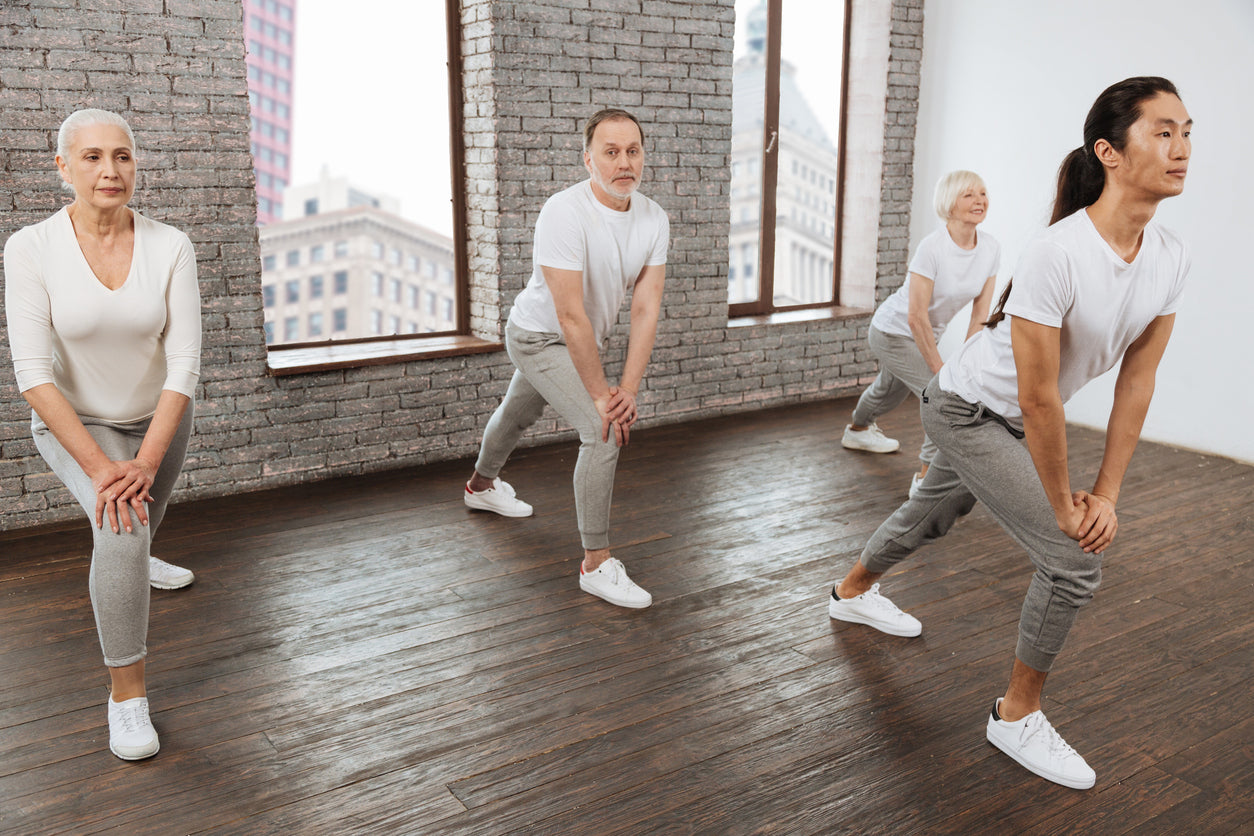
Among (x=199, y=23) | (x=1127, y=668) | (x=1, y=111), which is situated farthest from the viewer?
(x=199, y=23)

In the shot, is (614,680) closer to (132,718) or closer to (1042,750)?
(1042,750)

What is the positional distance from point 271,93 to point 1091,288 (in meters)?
3.30

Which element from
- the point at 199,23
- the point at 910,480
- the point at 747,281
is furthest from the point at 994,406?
the point at 747,281

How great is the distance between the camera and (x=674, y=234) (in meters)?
4.78

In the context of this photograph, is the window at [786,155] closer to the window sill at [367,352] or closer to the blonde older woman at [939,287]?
the blonde older woman at [939,287]

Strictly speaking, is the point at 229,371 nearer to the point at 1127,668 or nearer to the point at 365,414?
the point at 365,414

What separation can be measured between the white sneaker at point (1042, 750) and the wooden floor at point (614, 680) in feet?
→ 0.11

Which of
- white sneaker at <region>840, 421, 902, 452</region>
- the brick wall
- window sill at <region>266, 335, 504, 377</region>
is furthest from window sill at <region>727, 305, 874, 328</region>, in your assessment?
window sill at <region>266, 335, 504, 377</region>

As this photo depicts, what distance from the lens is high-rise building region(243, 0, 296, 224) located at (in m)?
3.96

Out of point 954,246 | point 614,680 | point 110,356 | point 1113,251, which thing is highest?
point 1113,251

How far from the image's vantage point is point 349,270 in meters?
4.30

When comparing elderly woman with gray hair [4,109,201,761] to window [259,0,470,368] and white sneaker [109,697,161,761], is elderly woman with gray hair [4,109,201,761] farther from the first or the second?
window [259,0,470,368]

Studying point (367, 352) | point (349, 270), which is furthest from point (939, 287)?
point (349, 270)

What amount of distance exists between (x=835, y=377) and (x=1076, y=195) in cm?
356
